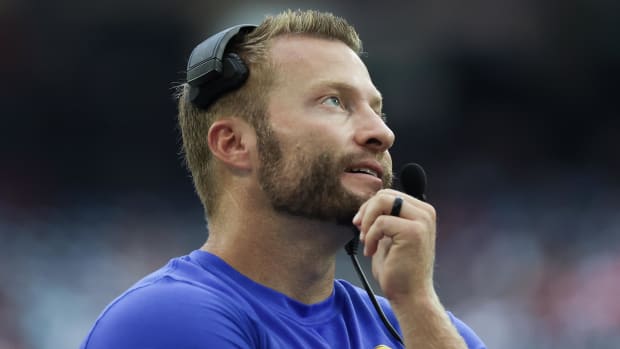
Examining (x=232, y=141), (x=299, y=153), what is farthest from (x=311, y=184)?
(x=232, y=141)

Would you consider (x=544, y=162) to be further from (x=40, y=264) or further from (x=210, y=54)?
(x=210, y=54)

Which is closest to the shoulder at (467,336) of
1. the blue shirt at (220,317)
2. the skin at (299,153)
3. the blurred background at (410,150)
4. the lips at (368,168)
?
the blue shirt at (220,317)

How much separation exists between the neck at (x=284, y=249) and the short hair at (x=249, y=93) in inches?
7.2

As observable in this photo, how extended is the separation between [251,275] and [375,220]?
0.45 m

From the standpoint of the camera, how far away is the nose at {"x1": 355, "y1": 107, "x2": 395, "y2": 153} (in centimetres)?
234

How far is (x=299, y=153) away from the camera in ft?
7.67

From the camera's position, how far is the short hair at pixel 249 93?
247 centimetres

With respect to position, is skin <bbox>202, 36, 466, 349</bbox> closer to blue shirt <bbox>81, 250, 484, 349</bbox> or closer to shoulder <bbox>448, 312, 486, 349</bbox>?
blue shirt <bbox>81, 250, 484, 349</bbox>

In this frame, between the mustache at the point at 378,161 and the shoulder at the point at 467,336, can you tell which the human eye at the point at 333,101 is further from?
the shoulder at the point at 467,336

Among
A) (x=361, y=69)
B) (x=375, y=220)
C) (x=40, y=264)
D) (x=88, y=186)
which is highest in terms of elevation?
(x=361, y=69)

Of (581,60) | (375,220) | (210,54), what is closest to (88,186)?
(581,60)

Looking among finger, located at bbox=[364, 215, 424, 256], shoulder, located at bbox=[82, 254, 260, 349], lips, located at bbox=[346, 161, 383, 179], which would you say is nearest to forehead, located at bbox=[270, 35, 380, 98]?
lips, located at bbox=[346, 161, 383, 179]

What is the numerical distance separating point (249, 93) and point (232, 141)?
0.14 m

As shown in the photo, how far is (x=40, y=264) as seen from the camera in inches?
301
